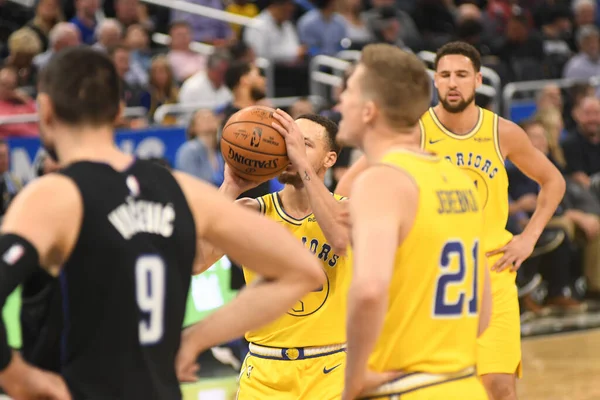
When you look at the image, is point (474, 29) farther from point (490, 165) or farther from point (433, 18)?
point (490, 165)

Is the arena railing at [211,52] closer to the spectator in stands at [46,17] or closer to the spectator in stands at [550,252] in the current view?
the spectator in stands at [46,17]

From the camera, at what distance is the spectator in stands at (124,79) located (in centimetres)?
1174

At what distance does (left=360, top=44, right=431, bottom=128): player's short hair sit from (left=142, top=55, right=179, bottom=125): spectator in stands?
8.82m

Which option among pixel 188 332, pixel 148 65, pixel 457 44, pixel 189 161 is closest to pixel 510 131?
pixel 457 44

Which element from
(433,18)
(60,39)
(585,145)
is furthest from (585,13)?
(60,39)

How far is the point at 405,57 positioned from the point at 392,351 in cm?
95

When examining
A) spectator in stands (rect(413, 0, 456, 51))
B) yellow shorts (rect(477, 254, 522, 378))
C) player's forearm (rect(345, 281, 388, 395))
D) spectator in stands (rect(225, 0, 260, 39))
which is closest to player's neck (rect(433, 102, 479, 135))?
yellow shorts (rect(477, 254, 522, 378))

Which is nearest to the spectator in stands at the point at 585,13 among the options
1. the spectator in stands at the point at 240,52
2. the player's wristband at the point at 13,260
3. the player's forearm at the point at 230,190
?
the spectator in stands at the point at 240,52

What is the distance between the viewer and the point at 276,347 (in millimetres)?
5125

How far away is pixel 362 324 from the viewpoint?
10.5 feet

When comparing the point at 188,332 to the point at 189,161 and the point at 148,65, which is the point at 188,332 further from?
the point at 148,65

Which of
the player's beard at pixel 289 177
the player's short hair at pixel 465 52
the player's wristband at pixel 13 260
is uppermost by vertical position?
the player's short hair at pixel 465 52

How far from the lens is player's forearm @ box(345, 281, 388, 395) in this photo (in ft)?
10.4

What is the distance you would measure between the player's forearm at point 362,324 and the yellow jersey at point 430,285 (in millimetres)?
170
